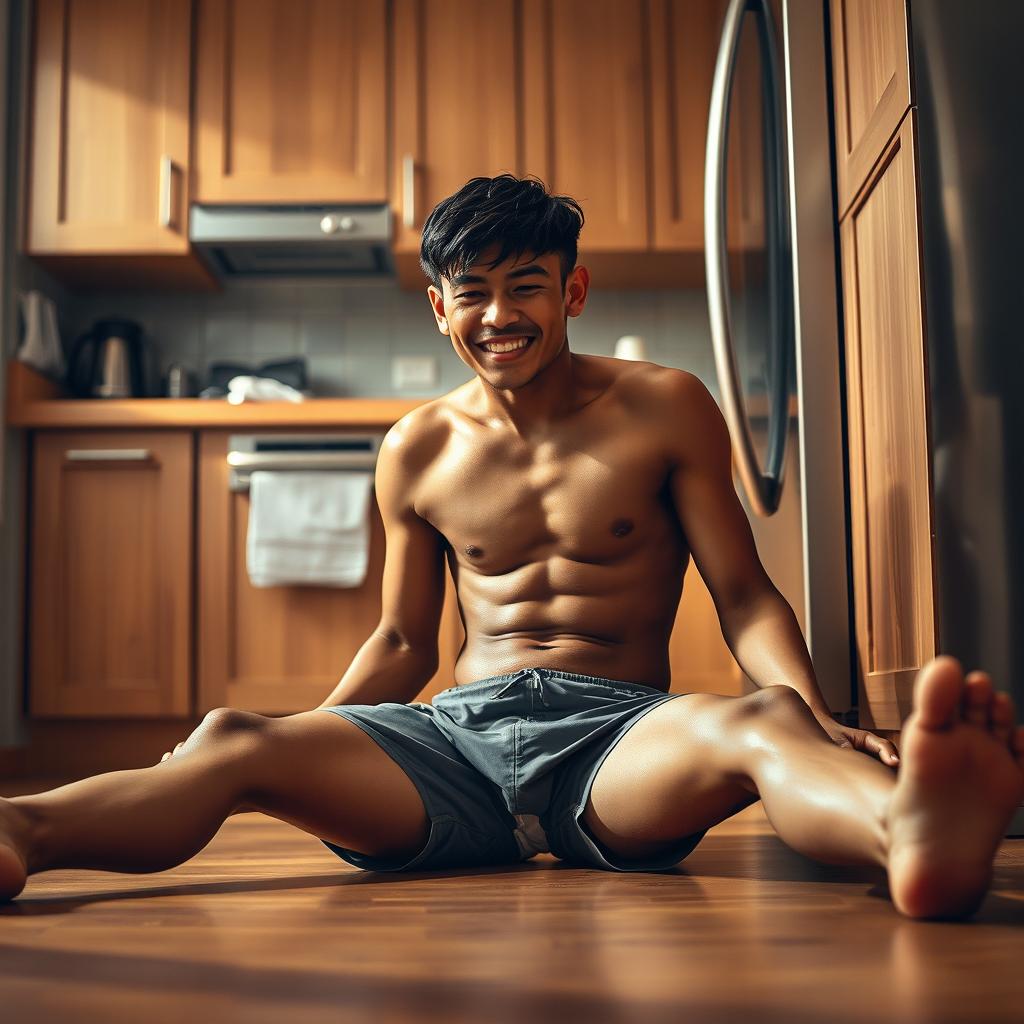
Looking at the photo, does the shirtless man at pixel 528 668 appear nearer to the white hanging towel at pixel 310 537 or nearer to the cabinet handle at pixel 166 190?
the white hanging towel at pixel 310 537

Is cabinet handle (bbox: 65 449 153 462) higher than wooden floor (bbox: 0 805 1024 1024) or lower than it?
higher

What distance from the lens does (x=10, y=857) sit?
1035 mm

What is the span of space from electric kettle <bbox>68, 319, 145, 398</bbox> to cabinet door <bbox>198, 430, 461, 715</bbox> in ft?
1.41

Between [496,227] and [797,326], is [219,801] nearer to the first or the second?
[496,227]

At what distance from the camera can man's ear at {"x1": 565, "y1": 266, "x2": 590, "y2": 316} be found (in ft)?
4.81

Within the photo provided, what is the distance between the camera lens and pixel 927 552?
4.75 ft

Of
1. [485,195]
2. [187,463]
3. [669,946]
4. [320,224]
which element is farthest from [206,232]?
[669,946]

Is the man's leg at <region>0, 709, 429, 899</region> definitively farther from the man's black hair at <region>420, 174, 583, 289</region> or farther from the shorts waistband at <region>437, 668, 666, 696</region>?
the man's black hair at <region>420, 174, 583, 289</region>

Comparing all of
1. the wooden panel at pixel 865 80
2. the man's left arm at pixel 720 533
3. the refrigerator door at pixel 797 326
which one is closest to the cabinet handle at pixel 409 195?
the refrigerator door at pixel 797 326

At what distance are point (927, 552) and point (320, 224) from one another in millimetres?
2056

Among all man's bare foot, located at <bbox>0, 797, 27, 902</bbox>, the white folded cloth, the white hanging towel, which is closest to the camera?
man's bare foot, located at <bbox>0, 797, 27, 902</bbox>

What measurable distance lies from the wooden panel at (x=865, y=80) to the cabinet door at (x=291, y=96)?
1.54m

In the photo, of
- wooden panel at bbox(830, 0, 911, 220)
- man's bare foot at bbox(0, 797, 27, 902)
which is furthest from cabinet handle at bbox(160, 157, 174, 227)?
man's bare foot at bbox(0, 797, 27, 902)

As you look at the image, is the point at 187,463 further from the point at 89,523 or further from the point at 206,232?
the point at 206,232
